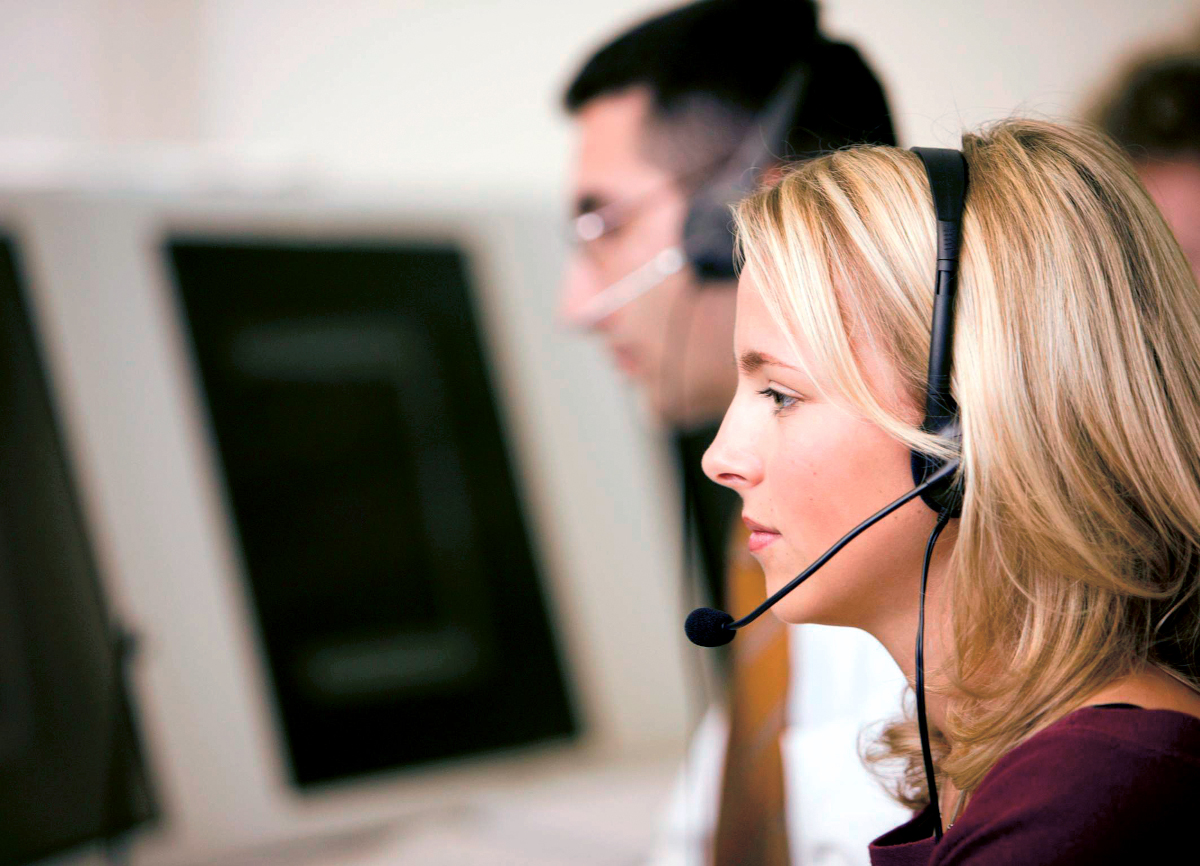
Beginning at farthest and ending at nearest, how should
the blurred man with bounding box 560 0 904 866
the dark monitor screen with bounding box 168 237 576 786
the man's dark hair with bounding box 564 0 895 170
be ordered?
the dark monitor screen with bounding box 168 237 576 786 → the man's dark hair with bounding box 564 0 895 170 → the blurred man with bounding box 560 0 904 866

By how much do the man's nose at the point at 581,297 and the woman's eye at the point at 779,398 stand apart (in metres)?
0.58

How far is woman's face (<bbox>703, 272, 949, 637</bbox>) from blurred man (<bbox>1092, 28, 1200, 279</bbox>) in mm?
686

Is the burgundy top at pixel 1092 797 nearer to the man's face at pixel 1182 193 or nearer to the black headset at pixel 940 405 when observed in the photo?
the black headset at pixel 940 405

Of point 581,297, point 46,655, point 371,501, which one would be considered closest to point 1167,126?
point 581,297

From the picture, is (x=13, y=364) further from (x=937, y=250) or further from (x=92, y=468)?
(x=937, y=250)

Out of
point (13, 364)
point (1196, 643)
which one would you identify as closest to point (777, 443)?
point (1196, 643)

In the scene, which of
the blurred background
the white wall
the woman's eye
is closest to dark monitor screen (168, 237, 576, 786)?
the blurred background

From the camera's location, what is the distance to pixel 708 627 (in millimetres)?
508

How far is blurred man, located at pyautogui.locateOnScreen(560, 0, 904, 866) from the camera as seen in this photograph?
73 cm

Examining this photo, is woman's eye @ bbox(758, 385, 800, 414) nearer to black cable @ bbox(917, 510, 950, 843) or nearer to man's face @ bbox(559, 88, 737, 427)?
black cable @ bbox(917, 510, 950, 843)

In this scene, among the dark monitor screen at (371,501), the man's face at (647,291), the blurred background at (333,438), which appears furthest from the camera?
the dark monitor screen at (371,501)

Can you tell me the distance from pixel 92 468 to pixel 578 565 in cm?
88

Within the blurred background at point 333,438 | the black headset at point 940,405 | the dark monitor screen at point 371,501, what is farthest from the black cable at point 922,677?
the dark monitor screen at point 371,501

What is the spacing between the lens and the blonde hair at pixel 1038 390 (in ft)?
1.46
